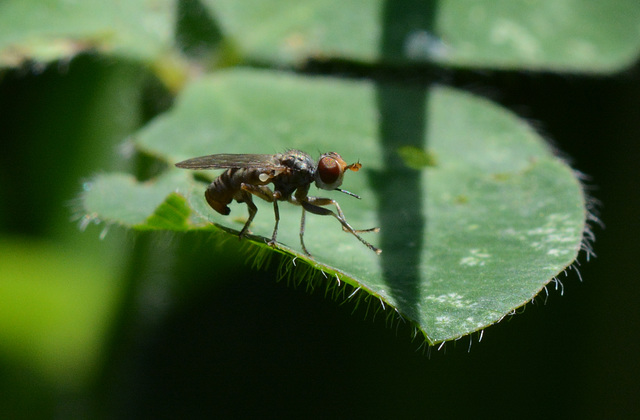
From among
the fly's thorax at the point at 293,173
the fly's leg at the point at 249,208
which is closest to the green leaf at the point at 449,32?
the fly's thorax at the point at 293,173

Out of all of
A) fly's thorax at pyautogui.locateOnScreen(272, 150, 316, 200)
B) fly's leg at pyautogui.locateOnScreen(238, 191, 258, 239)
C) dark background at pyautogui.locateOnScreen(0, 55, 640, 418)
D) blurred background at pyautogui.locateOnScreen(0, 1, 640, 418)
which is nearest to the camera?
fly's leg at pyautogui.locateOnScreen(238, 191, 258, 239)

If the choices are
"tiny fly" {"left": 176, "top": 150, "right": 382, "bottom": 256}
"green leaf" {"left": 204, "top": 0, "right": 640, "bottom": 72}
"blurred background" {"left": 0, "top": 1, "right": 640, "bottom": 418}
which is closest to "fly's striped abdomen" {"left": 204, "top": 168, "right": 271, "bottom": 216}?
"tiny fly" {"left": 176, "top": 150, "right": 382, "bottom": 256}

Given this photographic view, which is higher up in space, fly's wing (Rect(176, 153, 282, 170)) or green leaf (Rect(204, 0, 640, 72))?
green leaf (Rect(204, 0, 640, 72))

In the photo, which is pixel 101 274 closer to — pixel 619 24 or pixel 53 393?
pixel 53 393

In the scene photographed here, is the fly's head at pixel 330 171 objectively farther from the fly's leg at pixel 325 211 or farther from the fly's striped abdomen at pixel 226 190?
the fly's striped abdomen at pixel 226 190

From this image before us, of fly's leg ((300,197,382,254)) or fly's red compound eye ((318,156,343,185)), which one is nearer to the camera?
fly's leg ((300,197,382,254))

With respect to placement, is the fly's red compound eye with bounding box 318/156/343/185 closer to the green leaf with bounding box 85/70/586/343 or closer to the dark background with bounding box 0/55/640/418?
the green leaf with bounding box 85/70/586/343

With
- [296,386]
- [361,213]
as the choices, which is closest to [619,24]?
[361,213]

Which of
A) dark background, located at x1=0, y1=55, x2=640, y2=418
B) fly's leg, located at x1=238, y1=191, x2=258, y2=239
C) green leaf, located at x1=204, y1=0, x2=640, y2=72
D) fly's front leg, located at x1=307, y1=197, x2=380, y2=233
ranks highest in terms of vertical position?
green leaf, located at x1=204, y1=0, x2=640, y2=72
